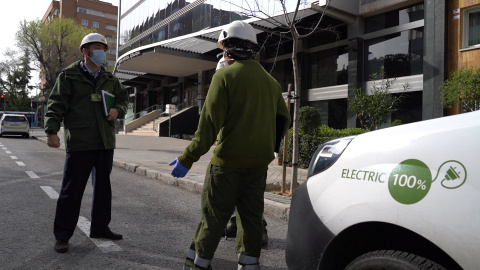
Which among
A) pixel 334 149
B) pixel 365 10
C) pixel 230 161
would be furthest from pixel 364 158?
pixel 365 10

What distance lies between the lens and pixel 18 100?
72812 millimetres

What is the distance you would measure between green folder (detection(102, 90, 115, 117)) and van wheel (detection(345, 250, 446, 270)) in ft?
9.10

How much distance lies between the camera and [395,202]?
178cm

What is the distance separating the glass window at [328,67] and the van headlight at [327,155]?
16.5m

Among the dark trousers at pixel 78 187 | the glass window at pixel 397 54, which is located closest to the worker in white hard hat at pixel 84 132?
the dark trousers at pixel 78 187

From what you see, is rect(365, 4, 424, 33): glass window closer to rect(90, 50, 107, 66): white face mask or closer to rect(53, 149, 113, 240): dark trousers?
rect(90, 50, 107, 66): white face mask

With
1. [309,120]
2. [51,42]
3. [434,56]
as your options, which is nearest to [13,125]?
[51,42]

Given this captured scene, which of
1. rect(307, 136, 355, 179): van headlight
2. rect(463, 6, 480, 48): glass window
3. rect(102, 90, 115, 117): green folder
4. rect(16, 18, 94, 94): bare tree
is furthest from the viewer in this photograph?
rect(16, 18, 94, 94): bare tree

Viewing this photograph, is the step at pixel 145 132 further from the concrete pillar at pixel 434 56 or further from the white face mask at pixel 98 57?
the white face mask at pixel 98 57

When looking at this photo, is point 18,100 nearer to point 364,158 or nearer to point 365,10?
point 365,10

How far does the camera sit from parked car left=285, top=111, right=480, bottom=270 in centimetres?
160

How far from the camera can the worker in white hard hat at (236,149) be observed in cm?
263

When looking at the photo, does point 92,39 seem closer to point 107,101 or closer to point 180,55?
point 107,101

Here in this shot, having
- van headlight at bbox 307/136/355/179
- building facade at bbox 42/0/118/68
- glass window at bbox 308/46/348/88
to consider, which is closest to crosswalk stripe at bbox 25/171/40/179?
van headlight at bbox 307/136/355/179
